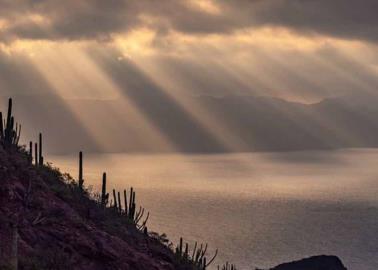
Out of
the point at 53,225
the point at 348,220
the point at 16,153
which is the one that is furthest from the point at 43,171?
the point at 348,220

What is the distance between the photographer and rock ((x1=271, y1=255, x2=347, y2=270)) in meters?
64.6

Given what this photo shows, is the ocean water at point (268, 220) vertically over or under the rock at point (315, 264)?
over

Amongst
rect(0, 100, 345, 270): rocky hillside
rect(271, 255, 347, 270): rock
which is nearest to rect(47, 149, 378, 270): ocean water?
rect(271, 255, 347, 270): rock

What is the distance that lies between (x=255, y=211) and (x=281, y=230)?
26987mm

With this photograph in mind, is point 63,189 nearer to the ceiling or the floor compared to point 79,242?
nearer to the ceiling

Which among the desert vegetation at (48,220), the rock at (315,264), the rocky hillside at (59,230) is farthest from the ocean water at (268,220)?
the rocky hillside at (59,230)

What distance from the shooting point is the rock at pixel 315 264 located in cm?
6456

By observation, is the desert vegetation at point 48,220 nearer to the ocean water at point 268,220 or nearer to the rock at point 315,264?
the rock at point 315,264

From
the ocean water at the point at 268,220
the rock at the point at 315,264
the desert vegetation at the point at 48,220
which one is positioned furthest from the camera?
the ocean water at the point at 268,220

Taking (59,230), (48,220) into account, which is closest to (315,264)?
(59,230)

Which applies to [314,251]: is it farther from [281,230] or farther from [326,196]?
[326,196]

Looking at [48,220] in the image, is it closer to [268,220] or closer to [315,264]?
[315,264]

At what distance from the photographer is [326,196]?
169875mm

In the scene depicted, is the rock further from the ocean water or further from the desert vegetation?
the desert vegetation
